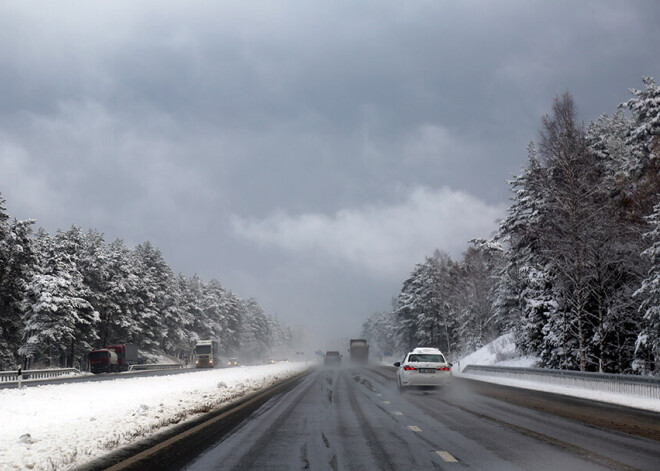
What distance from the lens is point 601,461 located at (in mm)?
8086

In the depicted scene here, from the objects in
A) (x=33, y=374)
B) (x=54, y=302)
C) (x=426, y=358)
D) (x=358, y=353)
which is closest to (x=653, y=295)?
(x=426, y=358)

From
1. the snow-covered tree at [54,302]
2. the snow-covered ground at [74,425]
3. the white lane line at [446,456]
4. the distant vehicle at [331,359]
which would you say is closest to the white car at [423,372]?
the snow-covered ground at [74,425]

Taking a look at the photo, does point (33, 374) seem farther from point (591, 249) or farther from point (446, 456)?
point (446, 456)

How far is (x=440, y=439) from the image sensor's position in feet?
33.9

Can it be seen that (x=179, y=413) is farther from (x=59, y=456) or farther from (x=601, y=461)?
(x=601, y=461)

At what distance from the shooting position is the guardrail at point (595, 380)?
19.8 m

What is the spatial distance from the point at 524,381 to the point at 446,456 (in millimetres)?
25887

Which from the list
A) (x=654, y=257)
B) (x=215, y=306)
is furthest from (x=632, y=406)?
(x=215, y=306)

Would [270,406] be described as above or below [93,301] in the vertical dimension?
below

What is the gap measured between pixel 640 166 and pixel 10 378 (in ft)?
133

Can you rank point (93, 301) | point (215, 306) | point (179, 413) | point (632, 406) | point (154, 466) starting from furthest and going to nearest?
point (215, 306), point (93, 301), point (632, 406), point (179, 413), point (154, 466)

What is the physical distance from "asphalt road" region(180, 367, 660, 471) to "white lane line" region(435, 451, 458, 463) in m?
0.01

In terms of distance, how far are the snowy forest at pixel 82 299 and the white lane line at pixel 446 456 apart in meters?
44.9

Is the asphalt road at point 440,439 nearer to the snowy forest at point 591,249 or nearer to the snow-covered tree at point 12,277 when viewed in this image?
the snowy forest at point 591,249
